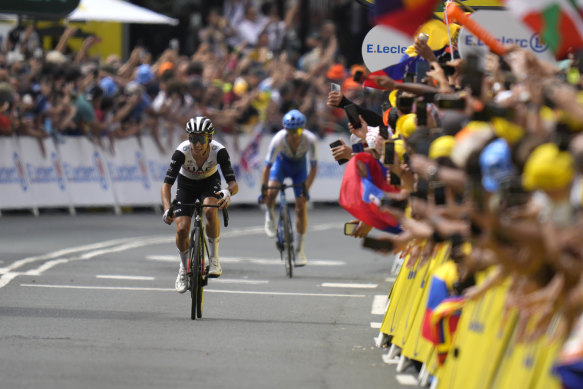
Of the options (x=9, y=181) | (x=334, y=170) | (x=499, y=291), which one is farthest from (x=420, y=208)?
(x=334, y=170)

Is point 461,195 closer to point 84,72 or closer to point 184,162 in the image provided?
point 184,162

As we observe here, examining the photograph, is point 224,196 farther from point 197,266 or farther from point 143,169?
point 143,169

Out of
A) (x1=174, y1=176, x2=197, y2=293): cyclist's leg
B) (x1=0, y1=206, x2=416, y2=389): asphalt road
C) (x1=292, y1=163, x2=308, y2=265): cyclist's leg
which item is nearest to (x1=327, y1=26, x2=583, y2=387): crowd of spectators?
(x1=0, y1=206, x2=416, y2=389): asphalt road

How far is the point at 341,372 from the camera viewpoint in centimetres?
976

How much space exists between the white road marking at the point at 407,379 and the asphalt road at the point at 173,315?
0.18ft

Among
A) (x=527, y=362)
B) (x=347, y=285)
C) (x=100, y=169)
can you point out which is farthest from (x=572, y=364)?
(x=100, y=169)

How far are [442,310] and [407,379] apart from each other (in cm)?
165

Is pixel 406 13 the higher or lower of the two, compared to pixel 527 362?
higher

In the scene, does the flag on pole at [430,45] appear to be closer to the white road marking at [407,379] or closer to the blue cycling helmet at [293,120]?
the white road marking at [407,379]

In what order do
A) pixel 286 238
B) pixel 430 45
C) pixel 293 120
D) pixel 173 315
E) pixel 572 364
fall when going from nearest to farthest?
1. pixel 572 364
2. pixel 430 45
3. pixel 173 315
4. pixel 286 238
5. pixel 293 120

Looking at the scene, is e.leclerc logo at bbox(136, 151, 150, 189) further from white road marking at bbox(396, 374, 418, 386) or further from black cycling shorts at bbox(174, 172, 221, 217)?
white road marking at bbox(396, 374, 418, 386)

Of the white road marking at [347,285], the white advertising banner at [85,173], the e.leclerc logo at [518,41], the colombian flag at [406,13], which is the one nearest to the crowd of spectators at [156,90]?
the white advertising banner at [85,173]

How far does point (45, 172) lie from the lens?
25.1m

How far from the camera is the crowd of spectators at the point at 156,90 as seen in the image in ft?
79.7
